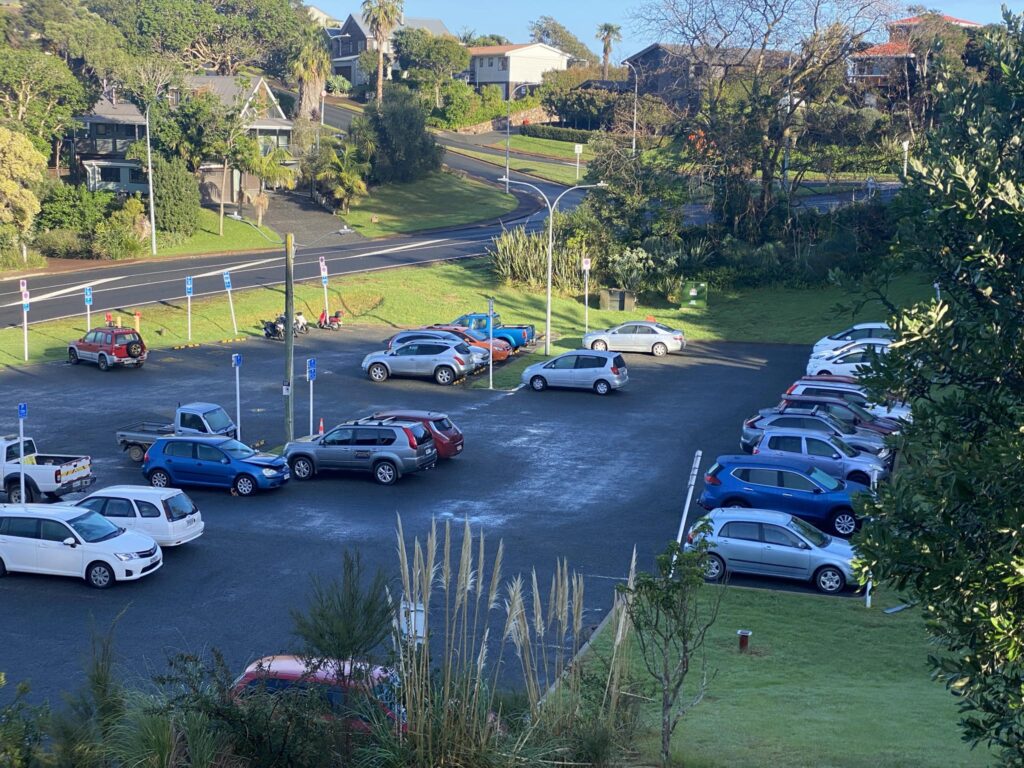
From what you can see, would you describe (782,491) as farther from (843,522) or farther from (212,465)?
(212,465)

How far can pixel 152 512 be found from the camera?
1888 centimetres

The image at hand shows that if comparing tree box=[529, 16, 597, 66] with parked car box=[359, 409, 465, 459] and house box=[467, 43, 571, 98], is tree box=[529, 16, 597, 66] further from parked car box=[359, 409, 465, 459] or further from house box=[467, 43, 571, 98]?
parked car box=[359, 409, 465, 459]

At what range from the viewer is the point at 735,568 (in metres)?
17.5

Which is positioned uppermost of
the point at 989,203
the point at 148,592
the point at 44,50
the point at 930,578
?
the point at 44,50

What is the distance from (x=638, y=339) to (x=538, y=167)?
52.4 meters

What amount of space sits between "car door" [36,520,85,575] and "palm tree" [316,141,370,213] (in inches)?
2221

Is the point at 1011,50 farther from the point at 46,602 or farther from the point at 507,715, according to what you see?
the point at 46,602

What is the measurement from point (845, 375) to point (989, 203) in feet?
Answer: 84.5

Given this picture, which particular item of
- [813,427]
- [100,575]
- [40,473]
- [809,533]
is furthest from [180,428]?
[809,533]

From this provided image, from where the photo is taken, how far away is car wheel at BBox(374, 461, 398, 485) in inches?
941

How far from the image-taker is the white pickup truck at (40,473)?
72.9 feet

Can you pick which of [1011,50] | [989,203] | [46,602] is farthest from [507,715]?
[46,602]

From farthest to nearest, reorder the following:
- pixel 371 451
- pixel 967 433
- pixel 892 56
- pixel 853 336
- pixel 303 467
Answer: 1. pixel 892 56
2. pixel 853 336
3. pixel 303 467
4. pixel 371 451
5. pixel 967 433

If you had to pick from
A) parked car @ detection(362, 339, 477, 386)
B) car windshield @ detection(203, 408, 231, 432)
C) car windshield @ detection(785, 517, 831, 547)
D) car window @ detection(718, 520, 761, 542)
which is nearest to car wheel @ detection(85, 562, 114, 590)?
car windshield @ detection(203, 408, 231, 432)
